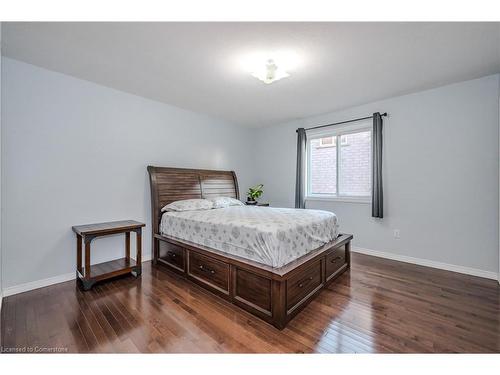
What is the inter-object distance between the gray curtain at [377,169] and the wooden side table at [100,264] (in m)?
3.60

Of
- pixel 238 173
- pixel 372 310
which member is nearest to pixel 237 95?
pixel 238 173

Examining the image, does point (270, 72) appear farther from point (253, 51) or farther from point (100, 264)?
point (100, 264)

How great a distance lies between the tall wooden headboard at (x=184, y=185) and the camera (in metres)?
3.42

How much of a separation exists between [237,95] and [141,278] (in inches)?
115

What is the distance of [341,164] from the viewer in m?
4.20

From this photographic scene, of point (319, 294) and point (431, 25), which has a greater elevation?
point (431, 25)

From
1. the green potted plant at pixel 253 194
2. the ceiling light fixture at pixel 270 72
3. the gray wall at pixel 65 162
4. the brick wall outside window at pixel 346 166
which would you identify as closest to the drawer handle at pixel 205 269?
the gray wall at pixel 65 162

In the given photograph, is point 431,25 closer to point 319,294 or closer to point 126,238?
point 319,294

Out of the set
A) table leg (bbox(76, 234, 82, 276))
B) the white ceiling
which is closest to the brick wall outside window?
the white ceiling

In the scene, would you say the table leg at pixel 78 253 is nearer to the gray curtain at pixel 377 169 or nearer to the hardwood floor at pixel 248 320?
the hardwood floor at pixel 248 320

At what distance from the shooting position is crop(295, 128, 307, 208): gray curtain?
14.7ft

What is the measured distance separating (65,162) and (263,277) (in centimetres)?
277

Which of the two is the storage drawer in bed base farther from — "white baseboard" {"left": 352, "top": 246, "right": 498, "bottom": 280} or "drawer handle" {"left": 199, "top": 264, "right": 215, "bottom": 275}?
"white baseboard" {"left": 352, "top": 246, "right": 498, "bottom": 280}
